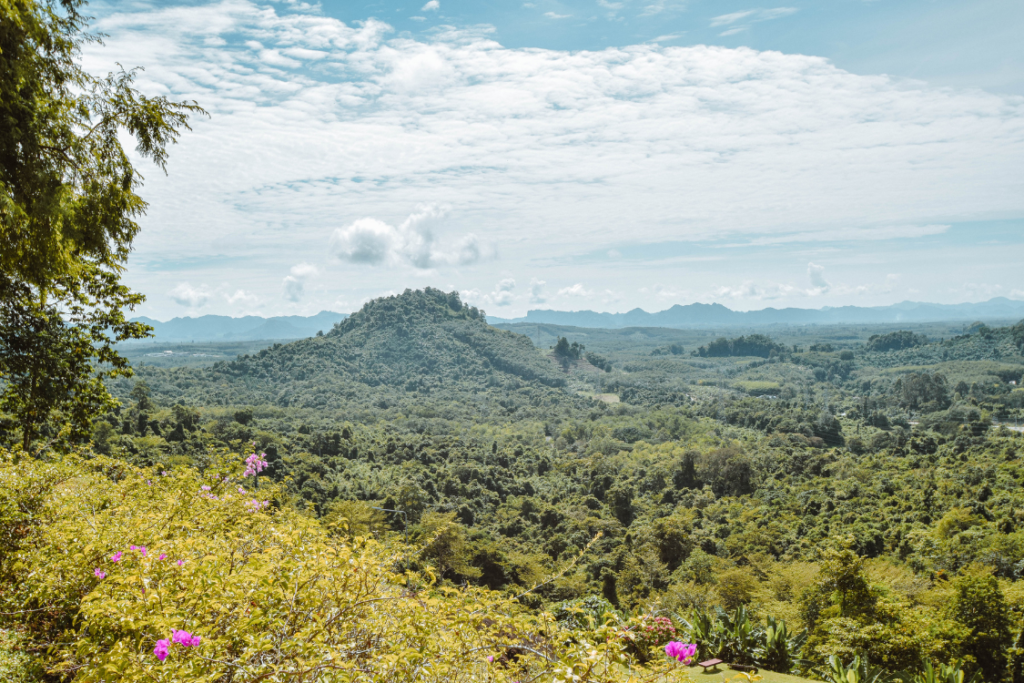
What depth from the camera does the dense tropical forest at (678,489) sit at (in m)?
8.65

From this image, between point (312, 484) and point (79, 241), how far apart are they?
2964 centimetres

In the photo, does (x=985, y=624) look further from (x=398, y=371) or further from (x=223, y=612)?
(x=398, y=371)

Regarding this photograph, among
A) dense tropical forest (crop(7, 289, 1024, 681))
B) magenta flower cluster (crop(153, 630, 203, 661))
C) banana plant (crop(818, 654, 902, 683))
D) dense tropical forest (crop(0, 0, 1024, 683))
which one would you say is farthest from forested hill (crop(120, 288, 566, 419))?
magenta flower cluster (crop(153, 630, 203, 661))

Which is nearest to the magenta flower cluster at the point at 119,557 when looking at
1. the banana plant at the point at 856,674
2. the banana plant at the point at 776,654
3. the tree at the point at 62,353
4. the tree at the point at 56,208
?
the tree at the point at 56,208

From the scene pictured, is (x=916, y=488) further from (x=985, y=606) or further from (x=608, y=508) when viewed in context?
(x=985, y=606)

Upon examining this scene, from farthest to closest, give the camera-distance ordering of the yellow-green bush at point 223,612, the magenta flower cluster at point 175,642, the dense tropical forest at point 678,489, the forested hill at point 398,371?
the forested hill at point 398,371 → the dense tropical forest at point 678,489 → the yellow-green bush at point 223,612 → the magenta flower cluster at point 175,642

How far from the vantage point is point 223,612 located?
8.68 ft

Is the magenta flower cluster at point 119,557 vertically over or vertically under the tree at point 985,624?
over

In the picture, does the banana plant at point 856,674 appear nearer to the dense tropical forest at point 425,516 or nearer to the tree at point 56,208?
the dense tropical forest at point 425,516

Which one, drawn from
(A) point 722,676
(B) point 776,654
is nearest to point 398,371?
(B) point 776,654

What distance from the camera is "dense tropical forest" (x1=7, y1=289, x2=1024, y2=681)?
8648mm

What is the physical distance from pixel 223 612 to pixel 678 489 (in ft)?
138

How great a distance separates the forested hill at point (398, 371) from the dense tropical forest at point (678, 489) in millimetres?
698

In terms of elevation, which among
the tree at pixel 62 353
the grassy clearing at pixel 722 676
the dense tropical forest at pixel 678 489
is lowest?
the dense tropical forest at pixel 678 489
